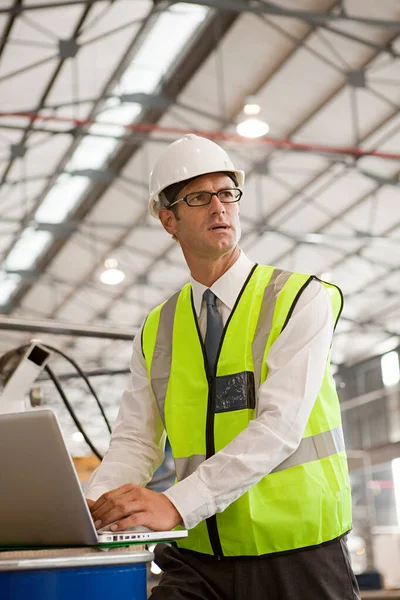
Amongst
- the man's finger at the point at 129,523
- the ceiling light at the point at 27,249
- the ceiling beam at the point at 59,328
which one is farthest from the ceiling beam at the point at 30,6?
the man's finger at the point at 129,523

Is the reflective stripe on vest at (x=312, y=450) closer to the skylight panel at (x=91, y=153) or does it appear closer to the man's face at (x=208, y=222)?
the man's face at (x=208, y=222)

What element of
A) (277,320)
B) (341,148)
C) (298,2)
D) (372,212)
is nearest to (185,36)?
(298,2)

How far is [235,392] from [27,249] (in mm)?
18618

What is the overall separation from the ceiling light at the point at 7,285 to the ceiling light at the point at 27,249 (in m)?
0.21

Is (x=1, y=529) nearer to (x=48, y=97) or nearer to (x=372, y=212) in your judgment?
(x=48, y=97)

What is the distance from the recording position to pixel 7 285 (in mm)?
22438

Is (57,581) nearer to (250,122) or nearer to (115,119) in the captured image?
(250,122)

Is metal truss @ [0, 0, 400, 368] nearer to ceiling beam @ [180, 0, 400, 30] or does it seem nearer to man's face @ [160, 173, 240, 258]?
ceiling beam @ [180, 0, 400, 30]

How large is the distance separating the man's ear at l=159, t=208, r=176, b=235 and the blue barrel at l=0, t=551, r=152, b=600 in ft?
4.74

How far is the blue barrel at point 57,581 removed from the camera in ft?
5.87

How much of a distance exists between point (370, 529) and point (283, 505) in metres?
19.6

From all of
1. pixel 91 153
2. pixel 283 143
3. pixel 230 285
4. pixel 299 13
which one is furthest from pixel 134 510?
pixel 91 153

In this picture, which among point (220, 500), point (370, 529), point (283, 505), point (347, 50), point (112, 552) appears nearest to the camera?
point (112, 552)

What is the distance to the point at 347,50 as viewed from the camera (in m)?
13.7
